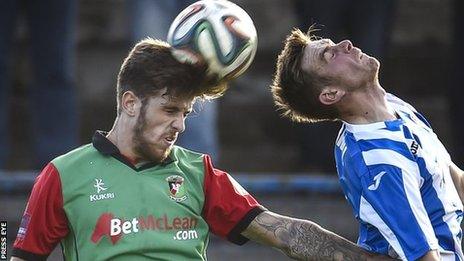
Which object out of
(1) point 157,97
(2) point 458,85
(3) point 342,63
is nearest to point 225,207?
(1) point 157,97

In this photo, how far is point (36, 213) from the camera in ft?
18.3

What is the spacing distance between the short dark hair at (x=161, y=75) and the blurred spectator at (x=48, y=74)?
3041 mm

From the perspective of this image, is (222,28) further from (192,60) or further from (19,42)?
(19,42)

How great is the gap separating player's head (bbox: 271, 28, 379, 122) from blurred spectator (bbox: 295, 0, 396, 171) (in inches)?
109

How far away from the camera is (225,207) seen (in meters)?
5.77

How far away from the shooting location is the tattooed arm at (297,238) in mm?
5785

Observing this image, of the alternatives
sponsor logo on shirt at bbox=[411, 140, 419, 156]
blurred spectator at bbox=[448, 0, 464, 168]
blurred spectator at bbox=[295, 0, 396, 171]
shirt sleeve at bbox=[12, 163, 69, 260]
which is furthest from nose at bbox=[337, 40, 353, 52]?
blurred spectator at bbox=[448, 0, 464, 168]

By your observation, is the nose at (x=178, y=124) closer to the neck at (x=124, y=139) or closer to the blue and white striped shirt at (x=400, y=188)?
the neck at (x=124, y=139)

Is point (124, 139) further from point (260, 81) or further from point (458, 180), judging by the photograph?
point (260, 81)

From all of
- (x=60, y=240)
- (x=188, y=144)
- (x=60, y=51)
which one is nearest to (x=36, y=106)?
(x=60, y=51)

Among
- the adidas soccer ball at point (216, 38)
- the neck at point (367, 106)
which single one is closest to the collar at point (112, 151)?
the adidas soccer ball at point (216, 38)

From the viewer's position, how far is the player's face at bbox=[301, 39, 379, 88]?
5.85 meters

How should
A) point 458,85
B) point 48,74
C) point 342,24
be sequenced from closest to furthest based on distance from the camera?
1. point 48,74
2. point 342,24
3. point 458,85

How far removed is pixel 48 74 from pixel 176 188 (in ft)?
10.5
